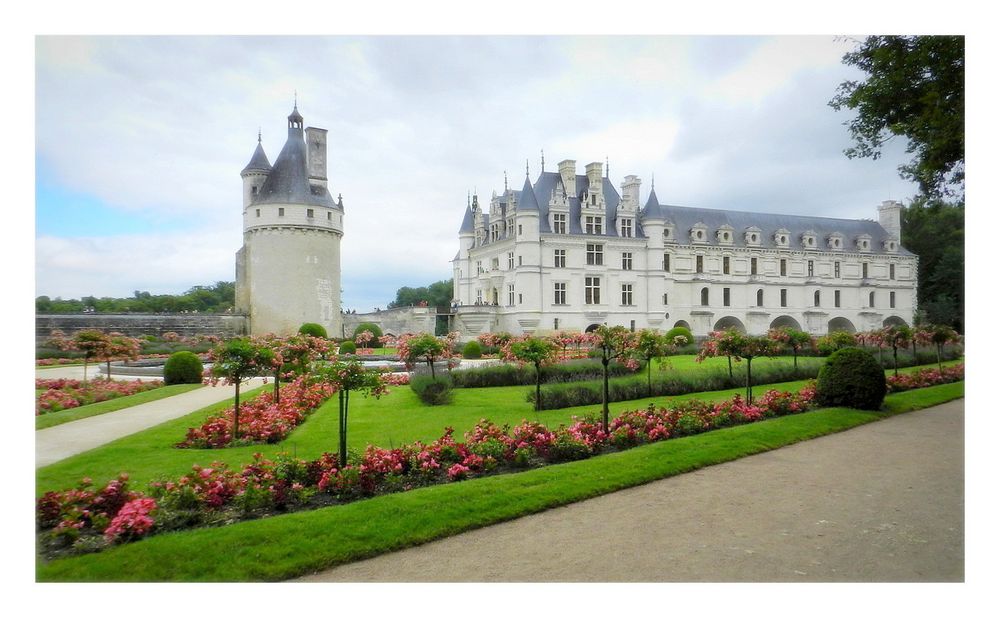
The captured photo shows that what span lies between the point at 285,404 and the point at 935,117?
1101 centimetres

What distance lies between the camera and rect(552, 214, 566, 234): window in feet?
116

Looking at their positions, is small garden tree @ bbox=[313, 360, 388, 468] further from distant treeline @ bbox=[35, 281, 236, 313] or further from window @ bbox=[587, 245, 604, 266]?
window @ bbox=[587, 245, 604, 266]

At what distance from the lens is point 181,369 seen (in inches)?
647

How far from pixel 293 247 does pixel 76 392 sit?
64.8 feet

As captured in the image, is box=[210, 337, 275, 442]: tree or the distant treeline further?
the distant treeline

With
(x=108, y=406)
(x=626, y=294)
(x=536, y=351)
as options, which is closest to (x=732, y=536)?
(x=536, y=351)

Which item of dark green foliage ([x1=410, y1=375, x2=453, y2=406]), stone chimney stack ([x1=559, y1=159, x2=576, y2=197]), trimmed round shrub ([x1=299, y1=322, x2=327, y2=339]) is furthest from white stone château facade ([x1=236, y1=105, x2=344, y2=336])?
dark green foliage ([x1=410, y1=375, x2=453, y2=406])

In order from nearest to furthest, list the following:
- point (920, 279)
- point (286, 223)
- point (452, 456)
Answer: point (452, 456) < point (286, 223) < point (920, 279)

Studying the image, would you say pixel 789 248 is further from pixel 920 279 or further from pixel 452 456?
pixel 452 456

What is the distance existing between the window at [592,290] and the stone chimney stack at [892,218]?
75.1 feet

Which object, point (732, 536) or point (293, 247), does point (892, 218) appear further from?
point (732, 536)

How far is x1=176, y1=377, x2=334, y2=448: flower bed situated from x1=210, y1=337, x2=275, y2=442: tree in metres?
0.16
